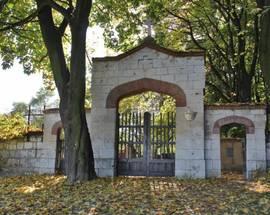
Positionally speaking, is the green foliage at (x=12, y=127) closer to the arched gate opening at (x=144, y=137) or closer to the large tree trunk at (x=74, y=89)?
the large tree trunk at (x=74, y=89)

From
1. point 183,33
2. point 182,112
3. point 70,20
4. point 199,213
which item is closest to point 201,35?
point 183,33

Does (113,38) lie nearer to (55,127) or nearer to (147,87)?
(147,87)

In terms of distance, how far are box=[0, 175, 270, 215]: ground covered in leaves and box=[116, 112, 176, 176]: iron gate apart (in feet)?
3.85

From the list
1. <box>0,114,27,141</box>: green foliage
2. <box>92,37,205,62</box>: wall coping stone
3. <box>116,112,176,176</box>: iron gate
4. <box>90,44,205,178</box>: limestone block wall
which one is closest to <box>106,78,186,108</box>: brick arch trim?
<box>90,44,205,178</box>: limestone block wall

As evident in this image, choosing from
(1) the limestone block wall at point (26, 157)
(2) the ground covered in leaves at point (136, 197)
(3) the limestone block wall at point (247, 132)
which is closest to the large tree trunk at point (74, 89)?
(2) the ground covered in leaves at point (136, 197)

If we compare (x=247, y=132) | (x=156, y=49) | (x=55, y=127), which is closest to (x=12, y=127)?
(x=55, y=127)

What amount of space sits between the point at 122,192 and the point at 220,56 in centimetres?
1356

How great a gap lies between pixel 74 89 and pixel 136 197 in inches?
169

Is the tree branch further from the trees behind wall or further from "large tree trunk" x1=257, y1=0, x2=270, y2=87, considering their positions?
"large tree trunk" x1=257, y1=0, x2=270, y2=87

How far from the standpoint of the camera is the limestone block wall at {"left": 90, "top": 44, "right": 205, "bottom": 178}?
1262 cm

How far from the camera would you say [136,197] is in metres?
8.66

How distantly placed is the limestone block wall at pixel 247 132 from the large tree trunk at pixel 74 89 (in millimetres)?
4091

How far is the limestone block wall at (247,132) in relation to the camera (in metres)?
12.4

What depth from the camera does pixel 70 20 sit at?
11.8 m
